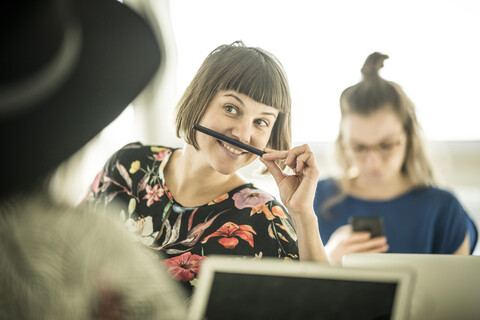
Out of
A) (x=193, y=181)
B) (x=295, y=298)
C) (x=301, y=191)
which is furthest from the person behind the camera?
(x=193, y=181)

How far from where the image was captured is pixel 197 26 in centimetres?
126

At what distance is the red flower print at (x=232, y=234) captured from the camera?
3.55 ft

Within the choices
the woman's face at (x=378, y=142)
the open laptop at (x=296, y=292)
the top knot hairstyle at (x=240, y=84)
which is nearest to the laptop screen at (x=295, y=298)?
the open laptop at (x=296, y=292)

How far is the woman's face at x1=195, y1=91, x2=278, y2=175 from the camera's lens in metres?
1.12

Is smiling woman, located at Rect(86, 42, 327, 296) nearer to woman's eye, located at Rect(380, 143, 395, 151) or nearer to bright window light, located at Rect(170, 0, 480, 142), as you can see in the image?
bright window light, located at Rect(170, 0, 480, 142)

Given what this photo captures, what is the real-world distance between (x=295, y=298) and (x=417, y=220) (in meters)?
0.80

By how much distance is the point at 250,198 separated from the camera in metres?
1.12

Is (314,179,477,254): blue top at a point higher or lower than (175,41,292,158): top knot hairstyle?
lower

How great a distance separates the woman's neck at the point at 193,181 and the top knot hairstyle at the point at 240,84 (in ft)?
0.19

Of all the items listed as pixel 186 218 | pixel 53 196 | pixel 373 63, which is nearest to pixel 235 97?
pixel 186 218

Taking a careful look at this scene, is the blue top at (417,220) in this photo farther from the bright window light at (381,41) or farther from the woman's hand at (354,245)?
the bright window light at (381,41)

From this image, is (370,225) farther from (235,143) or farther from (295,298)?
(295,298)

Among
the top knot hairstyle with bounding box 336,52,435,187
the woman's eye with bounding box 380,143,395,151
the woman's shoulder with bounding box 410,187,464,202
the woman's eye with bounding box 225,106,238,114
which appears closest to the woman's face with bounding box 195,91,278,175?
the woman's eye with bounding box 225,106,238,114

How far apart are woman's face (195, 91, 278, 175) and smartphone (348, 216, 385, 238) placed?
35cm
